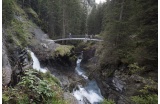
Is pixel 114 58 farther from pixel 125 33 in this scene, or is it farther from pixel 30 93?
pixel 30 93

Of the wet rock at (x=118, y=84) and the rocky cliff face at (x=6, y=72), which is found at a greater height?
the rocky cliff face at (x=6, y=72)

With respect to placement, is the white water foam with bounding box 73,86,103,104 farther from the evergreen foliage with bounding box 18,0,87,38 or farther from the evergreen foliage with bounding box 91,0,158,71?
the evergreen foliage with bounding box 18,0,87,38

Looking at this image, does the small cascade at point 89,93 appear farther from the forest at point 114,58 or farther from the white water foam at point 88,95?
the forest at point 114,58

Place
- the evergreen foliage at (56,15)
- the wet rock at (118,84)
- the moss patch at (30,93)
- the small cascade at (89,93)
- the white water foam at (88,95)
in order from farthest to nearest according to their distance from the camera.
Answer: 1. the evergreen foliage at (56,15)
2. the white water foam at (88,95)
3. the small cascade at (89,93)
4. the wet rock at (118,84)
5. the moss patch at (30,93)

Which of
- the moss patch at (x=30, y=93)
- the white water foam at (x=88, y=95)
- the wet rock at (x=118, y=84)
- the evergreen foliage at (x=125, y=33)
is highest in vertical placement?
the evergreen foliage at (x=125, y=33)

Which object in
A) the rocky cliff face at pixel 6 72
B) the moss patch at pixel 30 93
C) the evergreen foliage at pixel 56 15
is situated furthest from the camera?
the evergreen foliage at pixel 56 15

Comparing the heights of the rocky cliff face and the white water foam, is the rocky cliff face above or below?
above

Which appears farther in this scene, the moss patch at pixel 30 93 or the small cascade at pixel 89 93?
the small cascade at pixel 89 93

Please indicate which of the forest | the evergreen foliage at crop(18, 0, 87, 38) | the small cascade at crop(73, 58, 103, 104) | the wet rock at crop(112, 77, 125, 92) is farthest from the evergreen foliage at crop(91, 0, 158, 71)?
the evergreen foliage at crop(18, 0, 87, 38)

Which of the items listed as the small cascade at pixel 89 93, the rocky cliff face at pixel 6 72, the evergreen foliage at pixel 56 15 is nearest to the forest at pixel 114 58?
the rocky cliff face at pixel 6 72

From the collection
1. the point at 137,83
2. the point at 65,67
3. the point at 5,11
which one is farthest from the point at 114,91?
the point at 65,67

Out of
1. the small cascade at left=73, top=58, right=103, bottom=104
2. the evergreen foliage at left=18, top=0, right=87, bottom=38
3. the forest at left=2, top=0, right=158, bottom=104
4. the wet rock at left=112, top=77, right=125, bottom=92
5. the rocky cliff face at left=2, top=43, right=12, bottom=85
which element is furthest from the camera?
the evergreen foliage at left=18, top=0, right=87, bottom=38

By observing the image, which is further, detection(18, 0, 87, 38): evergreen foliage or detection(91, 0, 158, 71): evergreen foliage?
detection(18, 0, 87, 38): evergreen foliage

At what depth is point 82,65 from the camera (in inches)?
1209
